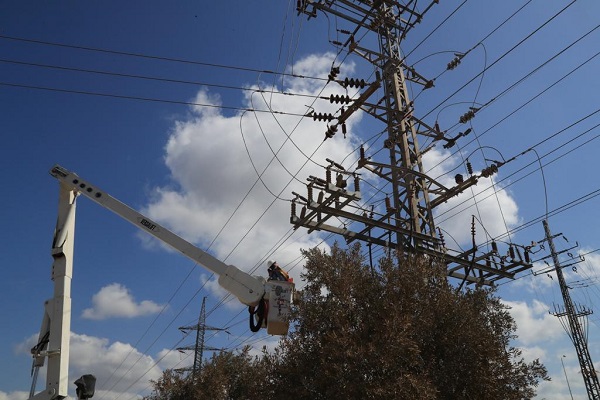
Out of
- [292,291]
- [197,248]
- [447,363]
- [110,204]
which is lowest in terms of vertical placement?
[447,363]

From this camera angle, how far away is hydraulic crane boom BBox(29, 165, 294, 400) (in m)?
9.73

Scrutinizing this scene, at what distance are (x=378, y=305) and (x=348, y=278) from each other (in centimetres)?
107

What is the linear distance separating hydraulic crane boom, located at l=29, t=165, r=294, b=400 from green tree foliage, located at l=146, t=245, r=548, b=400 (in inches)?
84.2

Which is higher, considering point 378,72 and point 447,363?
point 378,72

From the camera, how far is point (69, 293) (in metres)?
10.7

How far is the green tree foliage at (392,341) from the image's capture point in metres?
10.8

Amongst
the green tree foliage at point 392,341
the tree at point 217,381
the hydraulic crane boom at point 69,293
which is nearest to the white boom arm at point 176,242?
the hydraulic crane boom at point 69,293

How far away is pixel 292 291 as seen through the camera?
10.2m

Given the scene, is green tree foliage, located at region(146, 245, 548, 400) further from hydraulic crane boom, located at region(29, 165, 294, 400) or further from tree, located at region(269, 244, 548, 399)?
hydraulic crane boom, located at region(29, 165, 294, 400)

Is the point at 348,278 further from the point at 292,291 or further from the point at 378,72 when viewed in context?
the point at 378,72

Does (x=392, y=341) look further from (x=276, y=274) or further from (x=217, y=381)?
(x=217, y=381)

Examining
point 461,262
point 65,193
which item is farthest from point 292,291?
point 461,262

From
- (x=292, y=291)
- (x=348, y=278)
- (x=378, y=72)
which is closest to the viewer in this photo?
(x=292, y=291)

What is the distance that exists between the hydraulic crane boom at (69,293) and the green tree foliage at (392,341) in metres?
2.14
